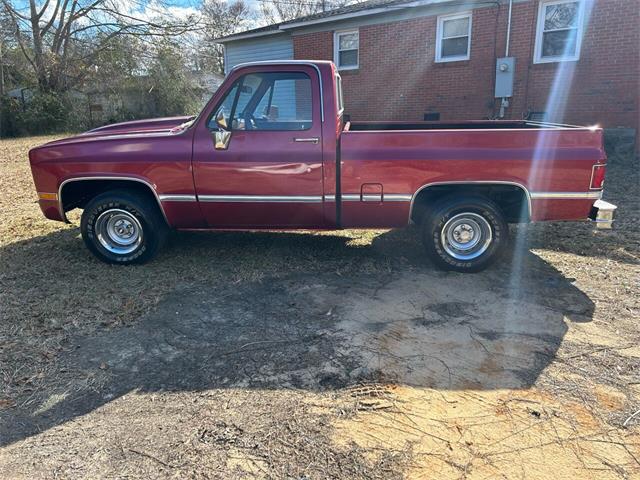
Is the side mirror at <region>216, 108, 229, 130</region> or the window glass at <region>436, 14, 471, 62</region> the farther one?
the window glass at <region>436, 14, 471, 62</region>

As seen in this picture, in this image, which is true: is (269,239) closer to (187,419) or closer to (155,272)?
(155,272)

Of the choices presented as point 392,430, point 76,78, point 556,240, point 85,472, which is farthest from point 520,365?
point 76,78

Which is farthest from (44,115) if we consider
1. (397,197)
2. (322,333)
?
(322,333)

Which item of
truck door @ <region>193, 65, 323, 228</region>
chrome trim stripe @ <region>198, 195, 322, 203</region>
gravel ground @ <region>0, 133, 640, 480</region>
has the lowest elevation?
gravel ground @ <region>0, 133, 640, 480</region>

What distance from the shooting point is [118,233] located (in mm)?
5145

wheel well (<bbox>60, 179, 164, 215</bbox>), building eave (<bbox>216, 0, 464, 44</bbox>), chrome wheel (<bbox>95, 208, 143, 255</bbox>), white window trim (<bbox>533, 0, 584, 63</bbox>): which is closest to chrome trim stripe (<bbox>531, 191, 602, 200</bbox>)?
wheel well (<bbox>60, 179, 164, 215</bbox>)

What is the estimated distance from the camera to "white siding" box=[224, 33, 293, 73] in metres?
17.0

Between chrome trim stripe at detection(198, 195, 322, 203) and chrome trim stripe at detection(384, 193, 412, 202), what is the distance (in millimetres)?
656

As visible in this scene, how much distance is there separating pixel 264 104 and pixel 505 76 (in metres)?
9.58

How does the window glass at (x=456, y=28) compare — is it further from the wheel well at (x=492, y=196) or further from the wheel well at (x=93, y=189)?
the wheel well at (x=93, y=189)

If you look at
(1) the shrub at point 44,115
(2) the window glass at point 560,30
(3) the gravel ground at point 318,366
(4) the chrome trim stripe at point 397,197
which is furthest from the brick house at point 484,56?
(1) the shrub at point 44,115

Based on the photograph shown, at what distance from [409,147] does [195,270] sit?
2.53 meters

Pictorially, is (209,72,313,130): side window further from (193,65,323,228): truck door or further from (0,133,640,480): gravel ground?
(0,133,640,480): gravel ground

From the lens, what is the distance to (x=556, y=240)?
235 inches
